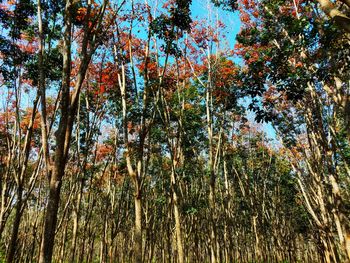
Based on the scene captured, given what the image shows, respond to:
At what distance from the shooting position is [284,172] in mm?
28016

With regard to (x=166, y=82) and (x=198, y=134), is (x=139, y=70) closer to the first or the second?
(x=166, y=82)

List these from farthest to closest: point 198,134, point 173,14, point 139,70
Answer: point 198,134, point 139,70, point 173,14

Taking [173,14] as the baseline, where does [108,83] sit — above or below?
above

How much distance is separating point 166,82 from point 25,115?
33.7 ft

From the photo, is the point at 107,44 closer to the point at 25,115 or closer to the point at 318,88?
the point at 25,115

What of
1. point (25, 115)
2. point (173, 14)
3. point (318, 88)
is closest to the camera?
point (173, 14)

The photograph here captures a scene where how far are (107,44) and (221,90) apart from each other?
630 cm

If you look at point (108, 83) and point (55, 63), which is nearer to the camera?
point (55, 63)

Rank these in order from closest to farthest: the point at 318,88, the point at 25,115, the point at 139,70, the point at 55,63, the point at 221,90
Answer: the point at 55,63 < the point at 318,88 < the point at 139,70 < the point at 221,90 < the point at 25,115

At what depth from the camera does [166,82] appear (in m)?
13.9

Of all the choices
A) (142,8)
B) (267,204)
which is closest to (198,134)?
(142,8)

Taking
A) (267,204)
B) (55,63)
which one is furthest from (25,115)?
(267,204)

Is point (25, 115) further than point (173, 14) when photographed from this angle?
Yes

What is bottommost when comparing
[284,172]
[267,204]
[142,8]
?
[267,204]
